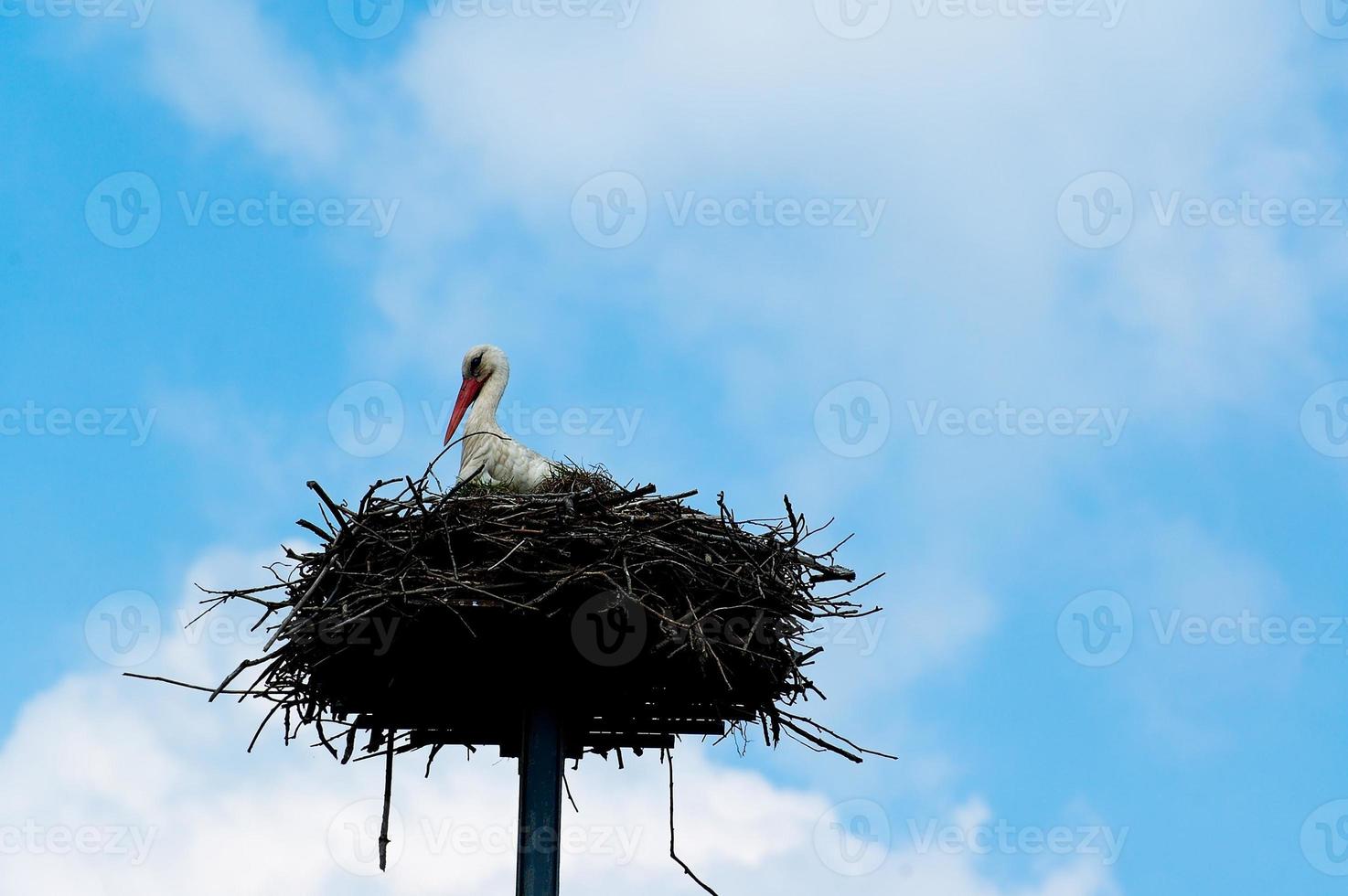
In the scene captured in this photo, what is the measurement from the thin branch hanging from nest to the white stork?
2.99ft

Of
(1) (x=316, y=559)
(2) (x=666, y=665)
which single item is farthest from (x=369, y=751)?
(2) (x=666, y=665)

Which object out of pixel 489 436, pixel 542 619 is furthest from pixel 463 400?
pixel 542 619

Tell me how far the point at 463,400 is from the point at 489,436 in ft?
2.64

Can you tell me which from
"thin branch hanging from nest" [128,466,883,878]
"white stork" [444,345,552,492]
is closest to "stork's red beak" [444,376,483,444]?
"white stork" [444,345,552,492]

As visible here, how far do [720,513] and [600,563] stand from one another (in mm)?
800

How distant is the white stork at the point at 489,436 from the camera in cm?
807

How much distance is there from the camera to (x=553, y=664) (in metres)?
6.64

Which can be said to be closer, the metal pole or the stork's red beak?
the metal pole

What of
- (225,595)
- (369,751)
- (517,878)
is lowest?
(517,878)

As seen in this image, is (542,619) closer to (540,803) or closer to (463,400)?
(540,803)

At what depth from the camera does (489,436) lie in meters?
8.39

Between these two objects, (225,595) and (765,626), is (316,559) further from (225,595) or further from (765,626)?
(765,626)

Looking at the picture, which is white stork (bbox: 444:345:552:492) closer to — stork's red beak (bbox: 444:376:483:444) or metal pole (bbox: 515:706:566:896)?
Answer: stork's red beak (bbox: 444:376:483:444)

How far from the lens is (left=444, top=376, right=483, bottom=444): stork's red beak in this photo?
9055 mm
